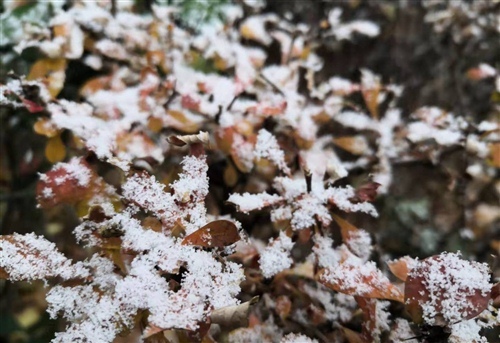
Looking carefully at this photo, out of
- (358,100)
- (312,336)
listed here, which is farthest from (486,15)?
(312,336)

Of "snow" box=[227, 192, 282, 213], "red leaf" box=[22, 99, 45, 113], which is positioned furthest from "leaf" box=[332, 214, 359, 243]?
"red leaf" box=[22, 99, 45, 113]

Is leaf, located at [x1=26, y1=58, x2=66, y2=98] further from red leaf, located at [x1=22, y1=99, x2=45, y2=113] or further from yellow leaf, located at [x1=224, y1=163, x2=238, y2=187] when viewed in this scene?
yellow leaf, located at [x1=224, y1=163, x2=238, y2=187]

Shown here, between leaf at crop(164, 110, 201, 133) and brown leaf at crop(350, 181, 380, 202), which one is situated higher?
brown leaf at crop(350, 181, 380, 202)

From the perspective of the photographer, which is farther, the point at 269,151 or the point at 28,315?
the point at 28,315

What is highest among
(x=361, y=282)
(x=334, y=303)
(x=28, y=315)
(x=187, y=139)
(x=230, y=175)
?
(x=187, y=139)

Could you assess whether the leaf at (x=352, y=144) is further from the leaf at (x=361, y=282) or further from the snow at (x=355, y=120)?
the leaf at (x=361, y=282)

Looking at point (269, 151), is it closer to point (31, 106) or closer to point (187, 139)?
point (187, 139)

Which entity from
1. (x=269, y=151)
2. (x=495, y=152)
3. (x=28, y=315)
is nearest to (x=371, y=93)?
(x=495, y=152)

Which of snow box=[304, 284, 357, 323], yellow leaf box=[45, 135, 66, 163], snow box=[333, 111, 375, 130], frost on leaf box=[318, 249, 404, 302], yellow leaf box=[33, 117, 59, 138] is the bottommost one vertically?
snow box=[304, 284, 357, 323]
